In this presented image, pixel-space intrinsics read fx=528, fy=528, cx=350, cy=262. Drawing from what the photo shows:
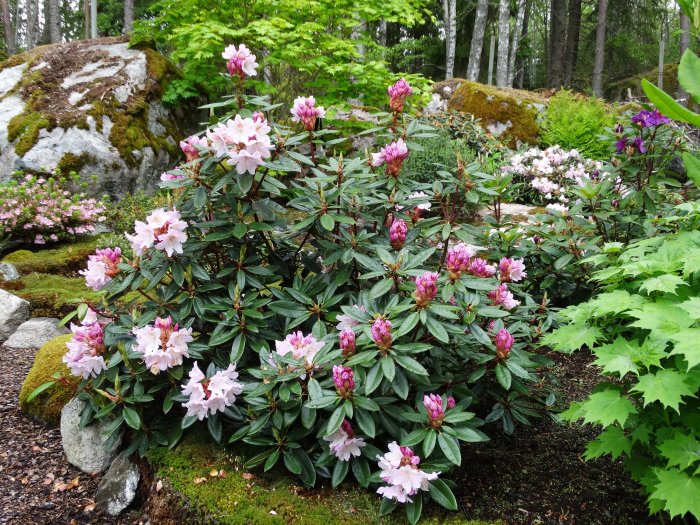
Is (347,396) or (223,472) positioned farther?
(223,472)

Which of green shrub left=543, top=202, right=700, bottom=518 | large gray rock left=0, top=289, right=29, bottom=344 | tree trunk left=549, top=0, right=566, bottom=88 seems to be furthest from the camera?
tree trunk left=549, top=0, right=566, bottom=88

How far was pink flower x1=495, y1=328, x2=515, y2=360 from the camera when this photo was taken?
196cm

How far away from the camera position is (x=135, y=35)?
314 inches

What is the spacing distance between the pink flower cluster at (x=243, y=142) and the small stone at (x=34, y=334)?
8.12 feet

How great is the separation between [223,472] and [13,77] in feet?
24.7

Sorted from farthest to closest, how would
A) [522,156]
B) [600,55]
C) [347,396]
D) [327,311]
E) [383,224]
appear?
1. [600,55]
2. [522,156]
3. [383,224]
4. [327,311]
5. [347,396]

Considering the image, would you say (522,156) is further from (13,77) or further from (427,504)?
(13,77)

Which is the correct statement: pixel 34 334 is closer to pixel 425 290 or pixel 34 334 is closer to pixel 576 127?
pixel 425 290

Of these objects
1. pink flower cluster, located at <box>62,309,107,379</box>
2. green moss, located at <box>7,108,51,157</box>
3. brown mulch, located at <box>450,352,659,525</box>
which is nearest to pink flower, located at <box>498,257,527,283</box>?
brown mulch, located at <box>450,352,659,525</box>

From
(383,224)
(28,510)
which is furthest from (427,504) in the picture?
(28,510)

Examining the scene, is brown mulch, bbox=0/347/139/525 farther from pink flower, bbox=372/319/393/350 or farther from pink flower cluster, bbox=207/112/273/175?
pink flower cluster, bbox=207/112/273/175

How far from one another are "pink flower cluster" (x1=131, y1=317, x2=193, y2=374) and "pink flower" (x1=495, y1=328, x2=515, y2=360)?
3.89 ft

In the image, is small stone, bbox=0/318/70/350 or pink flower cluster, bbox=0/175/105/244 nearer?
small stone, bbox=0/318/70/350


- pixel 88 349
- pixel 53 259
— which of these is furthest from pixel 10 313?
pixel 88 349
